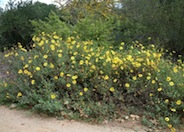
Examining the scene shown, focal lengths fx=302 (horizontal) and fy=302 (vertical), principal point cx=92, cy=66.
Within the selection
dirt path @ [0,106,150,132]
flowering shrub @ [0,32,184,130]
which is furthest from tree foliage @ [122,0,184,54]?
dirt path @ [0,106,150,132]

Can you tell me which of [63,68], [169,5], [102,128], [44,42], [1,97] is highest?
[169,5]

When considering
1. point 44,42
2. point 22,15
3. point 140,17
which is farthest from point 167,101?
point 22,15

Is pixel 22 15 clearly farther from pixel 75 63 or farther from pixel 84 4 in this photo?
pixel 75 63

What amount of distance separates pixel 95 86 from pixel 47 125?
101cm

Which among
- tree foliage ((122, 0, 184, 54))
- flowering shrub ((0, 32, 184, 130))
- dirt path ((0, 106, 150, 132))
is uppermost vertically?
tree foliage ((122, 0, 184, 54))

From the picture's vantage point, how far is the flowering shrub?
4.25m

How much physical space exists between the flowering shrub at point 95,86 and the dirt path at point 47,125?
16 cm

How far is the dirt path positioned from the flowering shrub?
6.2 inches

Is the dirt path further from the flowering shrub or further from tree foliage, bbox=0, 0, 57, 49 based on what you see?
tree foliage, bbox=0, 0, 57, 49

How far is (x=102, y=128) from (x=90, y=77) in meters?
1.04

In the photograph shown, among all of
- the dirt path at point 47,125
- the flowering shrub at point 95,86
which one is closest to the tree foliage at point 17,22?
the flowering shrub at point 95,86

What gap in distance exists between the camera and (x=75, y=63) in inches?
189

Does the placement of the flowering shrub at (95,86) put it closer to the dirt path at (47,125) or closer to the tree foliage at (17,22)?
the dirt path at (47,125)

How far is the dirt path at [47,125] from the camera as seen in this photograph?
3.80m
